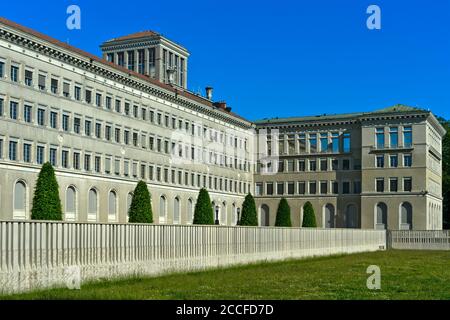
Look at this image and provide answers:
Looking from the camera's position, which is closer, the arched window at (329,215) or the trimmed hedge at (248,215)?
the trimmed hedge at (248,215)

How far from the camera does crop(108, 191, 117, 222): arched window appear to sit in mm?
67000

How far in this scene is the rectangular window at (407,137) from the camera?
95250 mm

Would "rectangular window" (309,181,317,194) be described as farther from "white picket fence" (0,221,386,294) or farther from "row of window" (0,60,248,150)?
"white picket fence" (0,221,386,294)

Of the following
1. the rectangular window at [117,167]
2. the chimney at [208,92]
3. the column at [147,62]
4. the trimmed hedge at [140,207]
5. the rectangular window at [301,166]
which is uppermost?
the column at [147,62]

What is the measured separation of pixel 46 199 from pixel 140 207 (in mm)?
9669

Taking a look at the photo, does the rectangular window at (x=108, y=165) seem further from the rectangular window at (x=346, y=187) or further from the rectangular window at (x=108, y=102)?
the rectangular window at (x=346, y=187)

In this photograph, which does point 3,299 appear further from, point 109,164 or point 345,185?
point 345,185

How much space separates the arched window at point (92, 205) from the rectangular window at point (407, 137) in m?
45.8

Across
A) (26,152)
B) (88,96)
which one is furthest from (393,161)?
(26,152)

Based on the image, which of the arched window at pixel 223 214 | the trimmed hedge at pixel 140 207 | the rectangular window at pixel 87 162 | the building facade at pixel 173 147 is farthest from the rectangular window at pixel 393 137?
the trimmed hedge at pixel 140 207

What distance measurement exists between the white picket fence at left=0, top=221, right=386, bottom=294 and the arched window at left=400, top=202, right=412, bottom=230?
57.6 m

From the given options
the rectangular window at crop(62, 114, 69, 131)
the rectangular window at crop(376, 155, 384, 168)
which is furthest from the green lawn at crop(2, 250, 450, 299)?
the rectangular window at crop(376, 155, 384, 168)

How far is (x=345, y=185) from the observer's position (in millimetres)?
99750

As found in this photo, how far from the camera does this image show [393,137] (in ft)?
315
